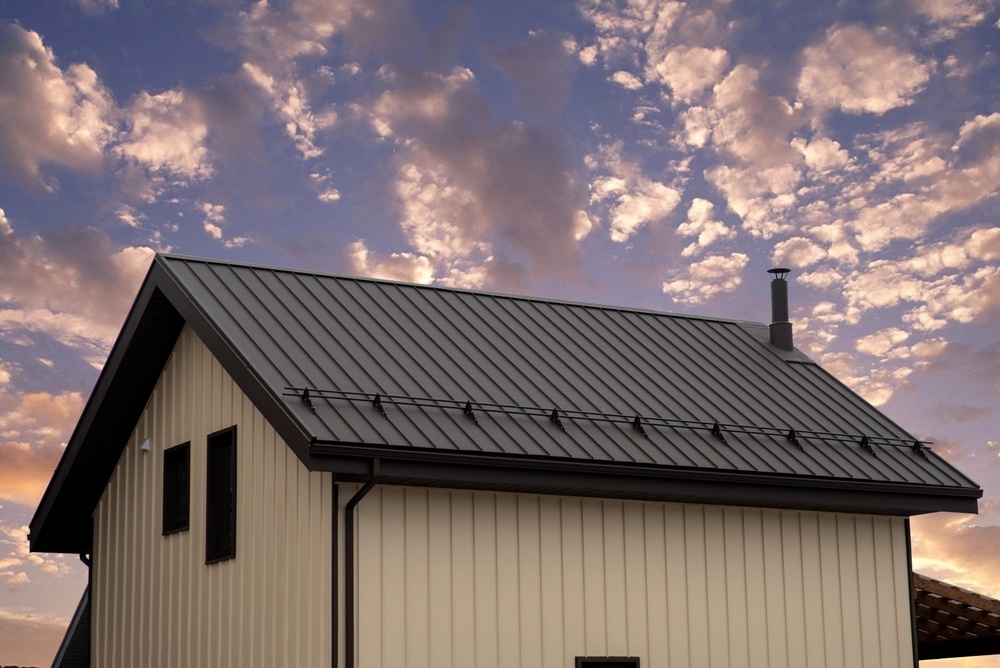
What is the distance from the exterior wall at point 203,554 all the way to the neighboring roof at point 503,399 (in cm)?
58

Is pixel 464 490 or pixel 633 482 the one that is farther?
pixel 633 482

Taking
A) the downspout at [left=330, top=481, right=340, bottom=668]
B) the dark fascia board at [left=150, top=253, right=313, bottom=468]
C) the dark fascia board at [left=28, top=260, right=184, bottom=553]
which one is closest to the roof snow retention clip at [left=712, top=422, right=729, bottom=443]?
the downspout at [left=330, top=481, right=340, bottom=668]

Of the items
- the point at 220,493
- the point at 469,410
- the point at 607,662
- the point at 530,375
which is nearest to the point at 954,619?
the point at 607,662

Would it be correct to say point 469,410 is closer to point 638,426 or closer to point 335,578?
point 638,426

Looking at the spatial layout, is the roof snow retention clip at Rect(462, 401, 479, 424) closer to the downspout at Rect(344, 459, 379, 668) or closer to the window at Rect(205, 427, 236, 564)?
the downspout at Rect(344, 459, 379, 668)

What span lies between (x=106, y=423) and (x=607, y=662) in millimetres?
7559

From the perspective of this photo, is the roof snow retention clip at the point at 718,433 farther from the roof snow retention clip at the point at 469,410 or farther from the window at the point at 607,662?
A: the roof snow retention clip at the point at 469,410

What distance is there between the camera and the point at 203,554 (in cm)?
→ 1619

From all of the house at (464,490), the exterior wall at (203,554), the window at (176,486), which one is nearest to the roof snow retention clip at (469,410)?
the house at (464,490)

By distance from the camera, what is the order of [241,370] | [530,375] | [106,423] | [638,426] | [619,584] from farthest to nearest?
[106,423] → [530,375] → [638,426] → [619,584] → [241,370]

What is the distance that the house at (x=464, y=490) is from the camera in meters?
14.1

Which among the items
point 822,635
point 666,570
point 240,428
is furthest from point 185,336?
point 822,635

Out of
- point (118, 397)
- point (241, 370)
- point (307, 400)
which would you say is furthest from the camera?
point (118, 397)

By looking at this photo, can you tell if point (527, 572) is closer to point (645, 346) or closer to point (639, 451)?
point (639, 451)
